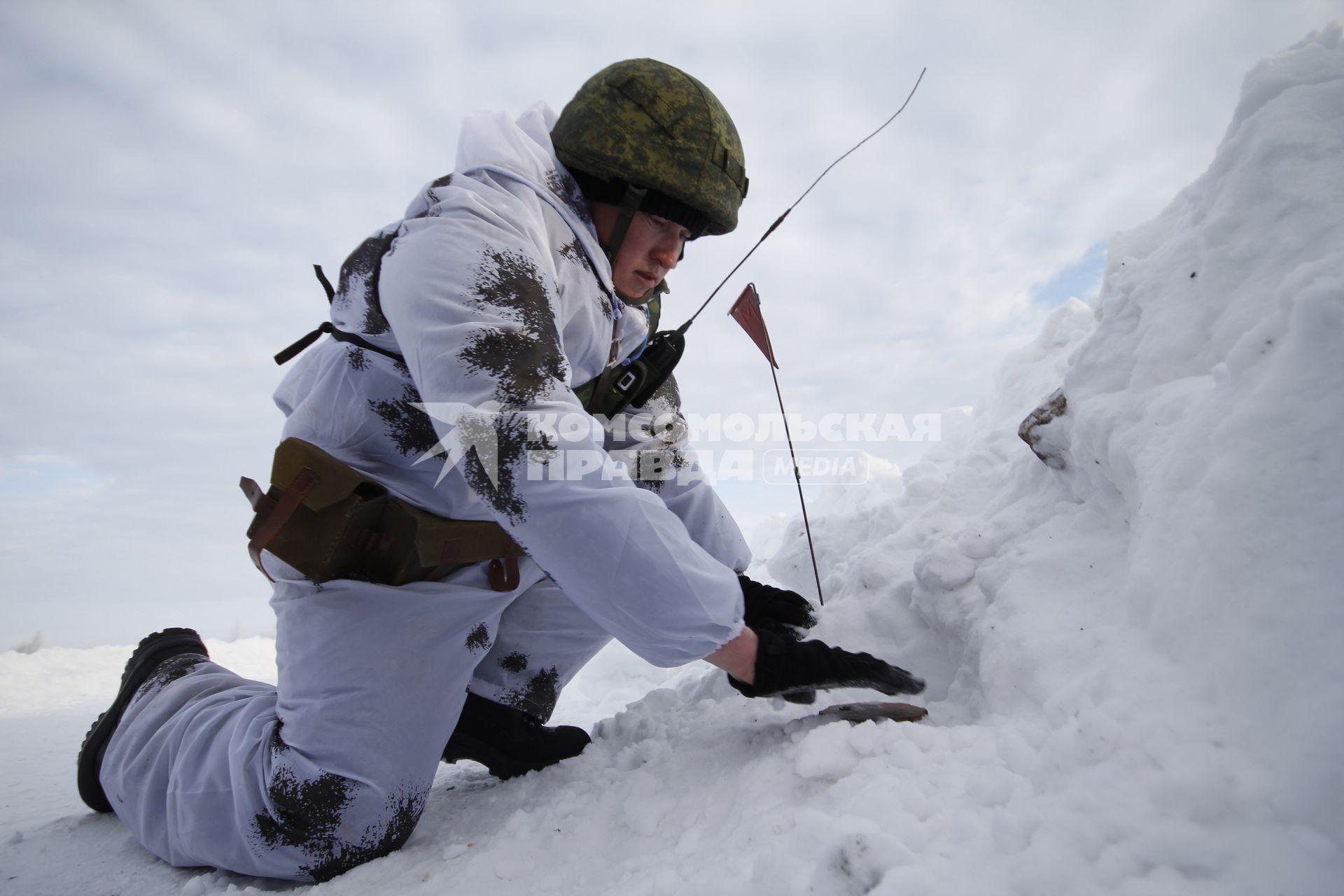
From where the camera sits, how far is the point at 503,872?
1.48m

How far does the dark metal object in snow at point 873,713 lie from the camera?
163cm

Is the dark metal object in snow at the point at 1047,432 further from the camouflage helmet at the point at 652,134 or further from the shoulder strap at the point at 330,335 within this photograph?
the shoulder strap at the point at 330,335

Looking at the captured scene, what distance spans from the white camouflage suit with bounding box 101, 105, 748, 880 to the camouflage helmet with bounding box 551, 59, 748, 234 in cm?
13

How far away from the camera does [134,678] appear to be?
94.0 inches

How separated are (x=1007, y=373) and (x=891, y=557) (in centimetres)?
311

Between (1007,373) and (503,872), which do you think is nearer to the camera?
(503,872)

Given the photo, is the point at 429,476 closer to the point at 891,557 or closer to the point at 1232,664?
the point at 891,557

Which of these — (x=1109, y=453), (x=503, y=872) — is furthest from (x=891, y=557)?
(x=503, y=872)

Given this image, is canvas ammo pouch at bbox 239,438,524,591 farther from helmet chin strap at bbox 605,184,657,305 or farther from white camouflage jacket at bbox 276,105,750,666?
helmet chin strap at bbox 605,184,657,305

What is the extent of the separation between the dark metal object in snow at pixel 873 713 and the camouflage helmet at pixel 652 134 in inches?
65.0

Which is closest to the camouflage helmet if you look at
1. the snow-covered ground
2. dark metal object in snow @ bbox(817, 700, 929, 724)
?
the snow-covered ground

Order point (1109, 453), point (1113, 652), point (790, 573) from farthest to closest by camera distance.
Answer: point (790, 573)
point (1109, 453)
point (1113, 652)

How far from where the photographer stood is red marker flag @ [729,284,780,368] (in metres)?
3.51

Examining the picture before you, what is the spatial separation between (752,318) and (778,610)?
69.7 inches
